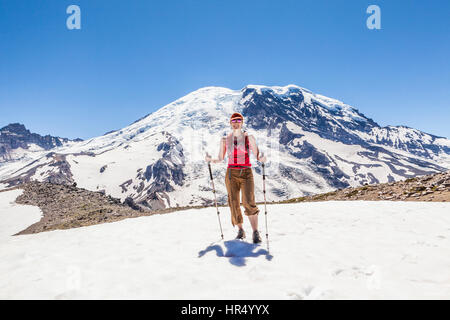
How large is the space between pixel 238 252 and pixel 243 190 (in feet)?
5.76

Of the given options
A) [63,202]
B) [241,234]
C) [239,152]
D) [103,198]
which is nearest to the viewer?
[239,152]

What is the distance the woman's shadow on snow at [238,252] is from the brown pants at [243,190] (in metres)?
0.71

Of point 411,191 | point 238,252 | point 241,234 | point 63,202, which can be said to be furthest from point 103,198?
point 411,191

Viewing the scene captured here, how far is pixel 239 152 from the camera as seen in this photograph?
24.0ft

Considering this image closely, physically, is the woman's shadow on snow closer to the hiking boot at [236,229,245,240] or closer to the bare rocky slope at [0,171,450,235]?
the hiking boot at [236,229,245,240]

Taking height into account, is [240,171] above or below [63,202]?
above

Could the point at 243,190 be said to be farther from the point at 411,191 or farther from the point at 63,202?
the point at 63,202

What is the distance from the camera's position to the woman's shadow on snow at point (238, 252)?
19.9 feet

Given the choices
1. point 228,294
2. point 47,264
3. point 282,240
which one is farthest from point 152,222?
point 228,294

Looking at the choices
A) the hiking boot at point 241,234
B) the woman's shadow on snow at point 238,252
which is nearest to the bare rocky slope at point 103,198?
the hiking boot at point 241,234

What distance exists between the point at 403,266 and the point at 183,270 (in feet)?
15.6

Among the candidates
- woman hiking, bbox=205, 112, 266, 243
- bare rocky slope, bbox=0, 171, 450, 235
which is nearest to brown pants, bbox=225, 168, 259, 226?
woman hiking, bbox=205, 112, 266, 243
